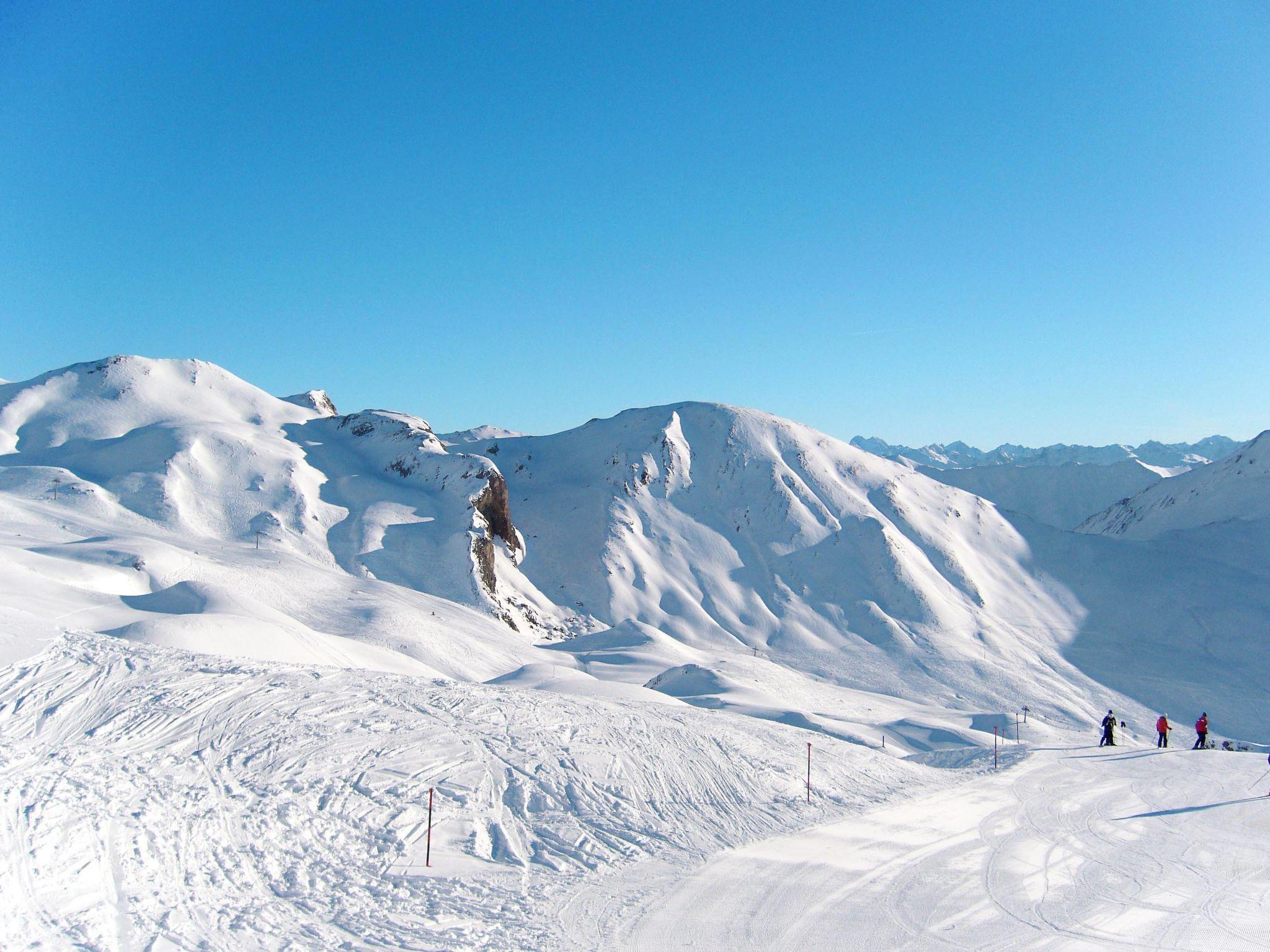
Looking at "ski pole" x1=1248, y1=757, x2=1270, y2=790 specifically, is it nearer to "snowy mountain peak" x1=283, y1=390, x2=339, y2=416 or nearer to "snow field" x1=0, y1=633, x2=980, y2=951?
"snow field" x1=0, y1=633, x2=980, y2=951

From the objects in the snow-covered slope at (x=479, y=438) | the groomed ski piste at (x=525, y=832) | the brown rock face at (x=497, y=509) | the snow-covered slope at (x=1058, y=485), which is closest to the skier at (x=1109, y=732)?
the groomed ski piste at (x=525, y=832)

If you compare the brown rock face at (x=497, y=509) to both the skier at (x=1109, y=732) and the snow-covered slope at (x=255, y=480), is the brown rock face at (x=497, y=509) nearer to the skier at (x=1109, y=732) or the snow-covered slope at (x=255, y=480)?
the snow-covered slope at (x=255, y=480)

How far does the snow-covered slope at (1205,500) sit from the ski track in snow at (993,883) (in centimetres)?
8154

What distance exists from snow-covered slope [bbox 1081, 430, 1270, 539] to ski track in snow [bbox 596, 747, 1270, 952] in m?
81.5

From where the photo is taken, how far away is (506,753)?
46.6 feet

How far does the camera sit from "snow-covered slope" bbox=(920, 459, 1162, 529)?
150250 millimetres

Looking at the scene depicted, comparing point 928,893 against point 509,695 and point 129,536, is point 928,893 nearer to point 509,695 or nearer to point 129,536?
point 509,695

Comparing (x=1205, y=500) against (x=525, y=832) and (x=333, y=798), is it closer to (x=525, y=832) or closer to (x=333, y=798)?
(x=525, y=832)

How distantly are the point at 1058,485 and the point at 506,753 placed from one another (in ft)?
548

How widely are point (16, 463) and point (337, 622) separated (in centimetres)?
3677

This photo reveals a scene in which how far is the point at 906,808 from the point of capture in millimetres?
14125

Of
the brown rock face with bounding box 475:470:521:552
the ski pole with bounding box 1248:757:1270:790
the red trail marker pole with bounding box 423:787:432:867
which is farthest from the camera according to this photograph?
the brown rock face with bounding box 475:470:521:552

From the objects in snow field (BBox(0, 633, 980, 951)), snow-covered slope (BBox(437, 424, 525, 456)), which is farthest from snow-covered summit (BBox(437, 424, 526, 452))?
snow field (BBox(0, 633, 980, 951))

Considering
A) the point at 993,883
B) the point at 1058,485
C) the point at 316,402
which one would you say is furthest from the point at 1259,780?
the point at 1058,485
